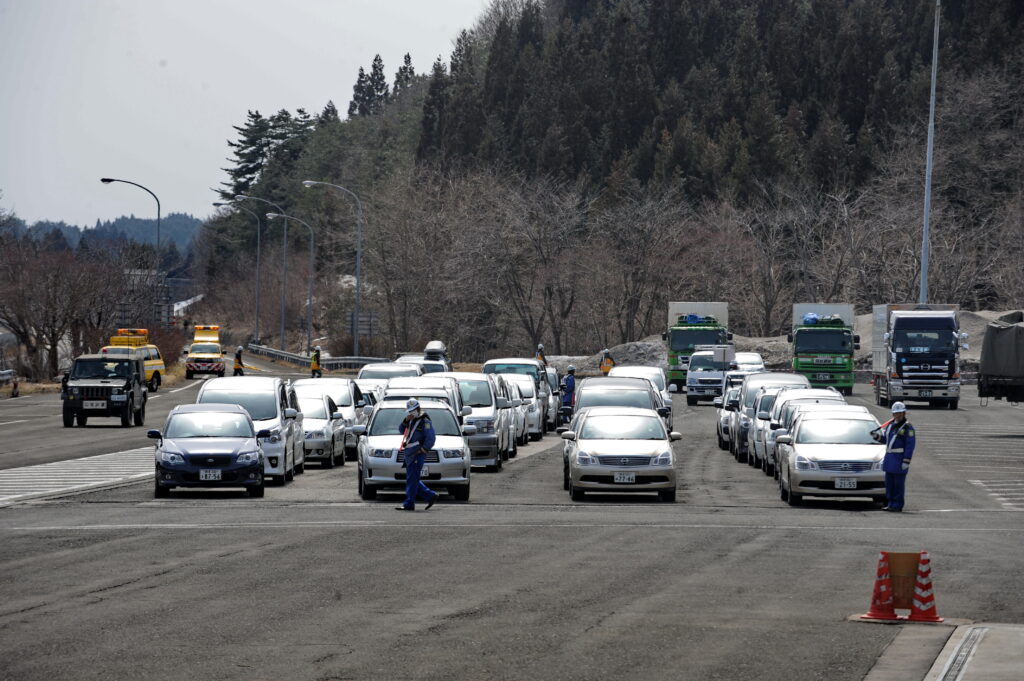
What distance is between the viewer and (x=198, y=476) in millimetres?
24453

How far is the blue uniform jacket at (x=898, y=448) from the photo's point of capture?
23.1 meters

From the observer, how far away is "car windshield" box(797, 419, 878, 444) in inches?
985

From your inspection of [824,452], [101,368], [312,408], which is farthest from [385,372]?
[824,452]

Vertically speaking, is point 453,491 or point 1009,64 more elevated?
point 1009,64

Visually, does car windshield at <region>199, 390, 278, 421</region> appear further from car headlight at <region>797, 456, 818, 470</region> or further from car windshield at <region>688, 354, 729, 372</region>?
car windshield at <region>688, 354, 729, 372</region>

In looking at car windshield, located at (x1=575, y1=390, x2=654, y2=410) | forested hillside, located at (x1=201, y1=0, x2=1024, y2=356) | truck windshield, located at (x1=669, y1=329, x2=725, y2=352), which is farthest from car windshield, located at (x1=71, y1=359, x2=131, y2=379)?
forested hillside, located at (x1=201, y1=0, x2=1024, y2=356)

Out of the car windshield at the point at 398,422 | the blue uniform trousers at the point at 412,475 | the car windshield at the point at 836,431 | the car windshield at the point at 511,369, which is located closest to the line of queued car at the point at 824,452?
the car windshield at the point at 836,431

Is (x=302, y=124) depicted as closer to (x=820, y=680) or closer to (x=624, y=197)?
(x=624, y=197)

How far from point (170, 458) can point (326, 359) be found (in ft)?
183

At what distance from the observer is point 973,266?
300 ft

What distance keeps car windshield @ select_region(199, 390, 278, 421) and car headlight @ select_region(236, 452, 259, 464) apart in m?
2.99

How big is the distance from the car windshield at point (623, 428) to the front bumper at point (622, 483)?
84 cm

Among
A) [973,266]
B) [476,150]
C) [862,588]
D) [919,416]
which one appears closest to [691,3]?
[476,150]

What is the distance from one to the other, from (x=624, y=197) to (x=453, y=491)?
82.2 m
